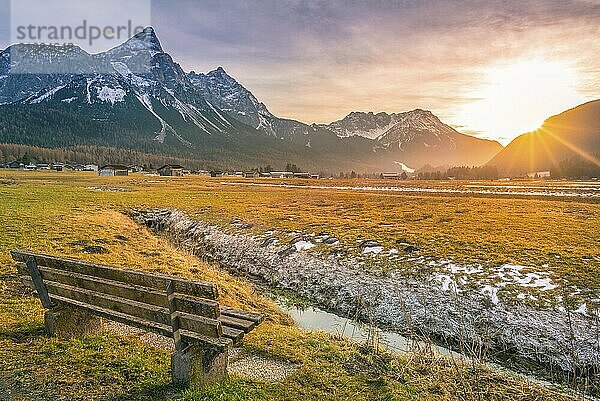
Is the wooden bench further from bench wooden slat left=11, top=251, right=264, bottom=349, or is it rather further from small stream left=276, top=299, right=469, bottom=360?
small stream left=276, top=299, right=469, bottom=360

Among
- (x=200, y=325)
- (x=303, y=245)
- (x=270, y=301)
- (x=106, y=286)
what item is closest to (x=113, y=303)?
(x=106, y=286)

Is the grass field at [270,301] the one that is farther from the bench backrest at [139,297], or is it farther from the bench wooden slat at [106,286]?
the bench wooden slat at [106,286]

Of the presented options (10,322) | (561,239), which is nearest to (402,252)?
(561,239)

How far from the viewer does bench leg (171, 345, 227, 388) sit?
6.83 metres

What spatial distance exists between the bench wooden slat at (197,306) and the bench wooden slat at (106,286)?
0.93 feet

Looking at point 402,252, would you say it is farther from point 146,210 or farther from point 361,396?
point 146,210

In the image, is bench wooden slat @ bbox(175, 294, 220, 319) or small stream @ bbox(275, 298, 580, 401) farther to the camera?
small stream @ bbox(275, 298, 580, 401)

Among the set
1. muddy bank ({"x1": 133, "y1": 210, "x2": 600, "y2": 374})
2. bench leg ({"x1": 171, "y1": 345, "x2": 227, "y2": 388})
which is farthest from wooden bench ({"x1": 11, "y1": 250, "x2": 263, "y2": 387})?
muddy bank ({"x1": 133, "y1": 210, "x2": 600, "y2": 374})

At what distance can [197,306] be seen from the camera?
630cm

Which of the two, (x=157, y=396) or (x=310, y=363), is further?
(x=310, y=363)

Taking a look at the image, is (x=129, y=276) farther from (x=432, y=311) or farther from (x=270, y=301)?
(x=432, y=311)

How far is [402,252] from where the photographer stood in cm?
2102

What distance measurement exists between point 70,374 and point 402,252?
17.1m

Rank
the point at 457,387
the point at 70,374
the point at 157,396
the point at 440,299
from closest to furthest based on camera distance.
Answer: the point at 157,396
the point at 70,374
the point at 457,387
the point at 440,299
